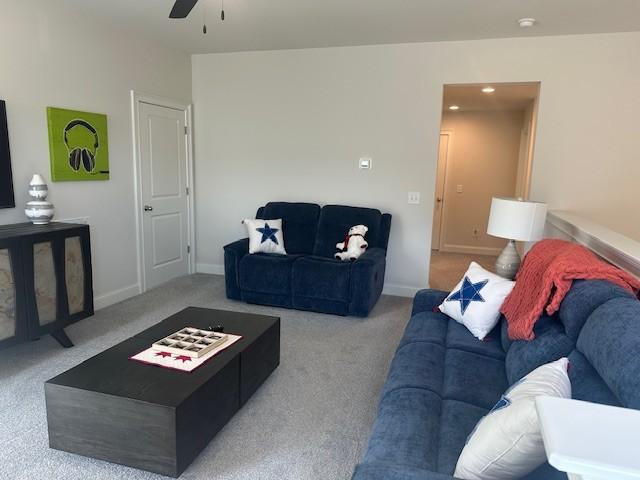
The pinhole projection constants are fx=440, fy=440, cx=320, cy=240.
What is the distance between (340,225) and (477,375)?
8.54 feet

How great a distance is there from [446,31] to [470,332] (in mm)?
2721

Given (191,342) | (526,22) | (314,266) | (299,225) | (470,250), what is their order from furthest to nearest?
(470,250) < (299,225) < (314,266) < (526,22) < (191,342)

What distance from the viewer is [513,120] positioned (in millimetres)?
6637

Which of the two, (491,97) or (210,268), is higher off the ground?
(491,97)

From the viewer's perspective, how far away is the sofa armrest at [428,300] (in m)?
2.85

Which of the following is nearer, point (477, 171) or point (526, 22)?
point (526, 22)

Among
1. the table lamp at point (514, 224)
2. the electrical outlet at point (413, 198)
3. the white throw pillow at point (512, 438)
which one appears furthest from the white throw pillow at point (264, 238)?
the white throw pillow at point (512, 438)

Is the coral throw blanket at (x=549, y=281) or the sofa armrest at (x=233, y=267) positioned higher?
the coral throw blanket at (x=549, y=281)

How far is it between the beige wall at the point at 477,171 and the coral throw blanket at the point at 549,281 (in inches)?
192

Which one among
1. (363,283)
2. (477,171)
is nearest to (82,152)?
(363,283)

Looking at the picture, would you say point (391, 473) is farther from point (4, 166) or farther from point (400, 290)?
point (400, 290)

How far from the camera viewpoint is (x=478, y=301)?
8.00ft

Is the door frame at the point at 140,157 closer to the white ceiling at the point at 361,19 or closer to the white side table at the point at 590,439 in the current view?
the white ceiling at the point at 361,19

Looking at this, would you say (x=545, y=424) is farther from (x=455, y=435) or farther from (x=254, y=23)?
(x=254, y=23)
